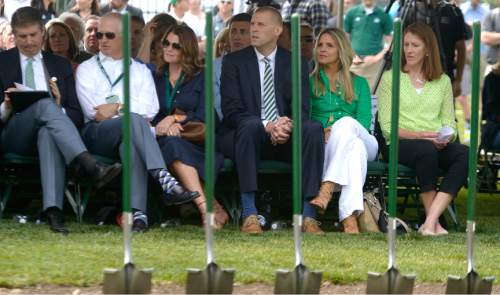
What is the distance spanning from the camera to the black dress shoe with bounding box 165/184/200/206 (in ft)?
36.5

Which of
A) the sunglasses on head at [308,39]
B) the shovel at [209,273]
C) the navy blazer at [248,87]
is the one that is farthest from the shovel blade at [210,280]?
the sunglasses on head at [308,39]

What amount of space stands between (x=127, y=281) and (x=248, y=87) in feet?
13.1

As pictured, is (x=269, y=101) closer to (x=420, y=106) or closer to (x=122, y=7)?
(x=420, y=106)

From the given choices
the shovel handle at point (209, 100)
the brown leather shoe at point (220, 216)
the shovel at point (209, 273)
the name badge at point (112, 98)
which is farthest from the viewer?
the name badge at point (112, 98)

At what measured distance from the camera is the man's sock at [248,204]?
11.3 m

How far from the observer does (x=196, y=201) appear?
37.3ft

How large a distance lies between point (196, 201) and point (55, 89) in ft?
4.30

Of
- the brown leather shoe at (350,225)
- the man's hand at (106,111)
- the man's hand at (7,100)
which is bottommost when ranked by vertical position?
the brown leather shoe at (350,225)

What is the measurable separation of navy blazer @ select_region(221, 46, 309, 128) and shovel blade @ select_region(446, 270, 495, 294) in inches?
138

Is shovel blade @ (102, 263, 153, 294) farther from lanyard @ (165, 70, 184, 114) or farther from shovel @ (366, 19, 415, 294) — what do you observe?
lanyard @ (165, 70, 184, 114)

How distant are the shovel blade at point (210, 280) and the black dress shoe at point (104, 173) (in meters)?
3.04

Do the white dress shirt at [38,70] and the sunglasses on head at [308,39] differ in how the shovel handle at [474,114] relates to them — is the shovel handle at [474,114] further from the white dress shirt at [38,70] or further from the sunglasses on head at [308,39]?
the sunglasses on head at [308,39]

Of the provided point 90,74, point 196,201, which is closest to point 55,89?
point 90,74

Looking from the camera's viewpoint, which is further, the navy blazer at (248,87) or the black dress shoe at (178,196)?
the navy blazer at (248,87)
